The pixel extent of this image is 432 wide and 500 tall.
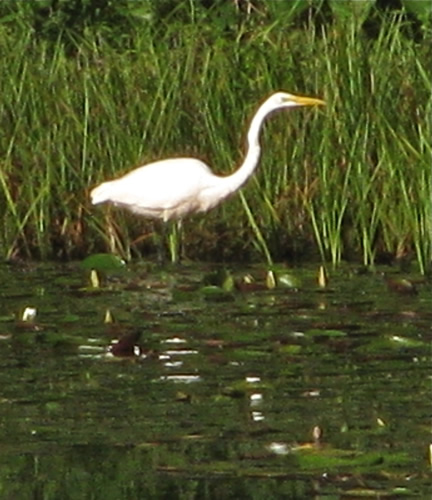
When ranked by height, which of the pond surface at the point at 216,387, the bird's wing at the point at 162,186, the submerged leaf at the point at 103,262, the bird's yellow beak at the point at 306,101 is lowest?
the pond surface at the point at 216,387

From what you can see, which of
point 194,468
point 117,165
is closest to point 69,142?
point 117,165

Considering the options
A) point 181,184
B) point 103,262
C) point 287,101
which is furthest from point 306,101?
point 103,262

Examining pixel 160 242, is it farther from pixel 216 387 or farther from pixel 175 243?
pixel 216 387

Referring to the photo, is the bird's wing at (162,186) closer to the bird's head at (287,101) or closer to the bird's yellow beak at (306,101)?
the bird's head at (287,101)

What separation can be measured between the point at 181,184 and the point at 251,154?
55cm

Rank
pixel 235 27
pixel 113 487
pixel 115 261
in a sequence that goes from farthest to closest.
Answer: pixel 235 27, pixel 115 261, pixel 113 487

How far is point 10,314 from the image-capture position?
716 cm

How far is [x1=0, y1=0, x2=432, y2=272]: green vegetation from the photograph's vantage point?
8375mm

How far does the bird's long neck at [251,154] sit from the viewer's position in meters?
8.94

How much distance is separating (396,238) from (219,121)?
974mm

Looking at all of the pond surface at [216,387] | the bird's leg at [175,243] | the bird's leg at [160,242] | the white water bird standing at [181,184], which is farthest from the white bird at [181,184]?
the pond surface at [216,387]

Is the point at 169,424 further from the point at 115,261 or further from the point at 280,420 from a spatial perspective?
the point at 115,261

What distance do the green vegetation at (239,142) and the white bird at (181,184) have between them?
8cm

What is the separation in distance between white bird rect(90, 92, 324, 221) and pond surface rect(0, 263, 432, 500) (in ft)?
2.66
